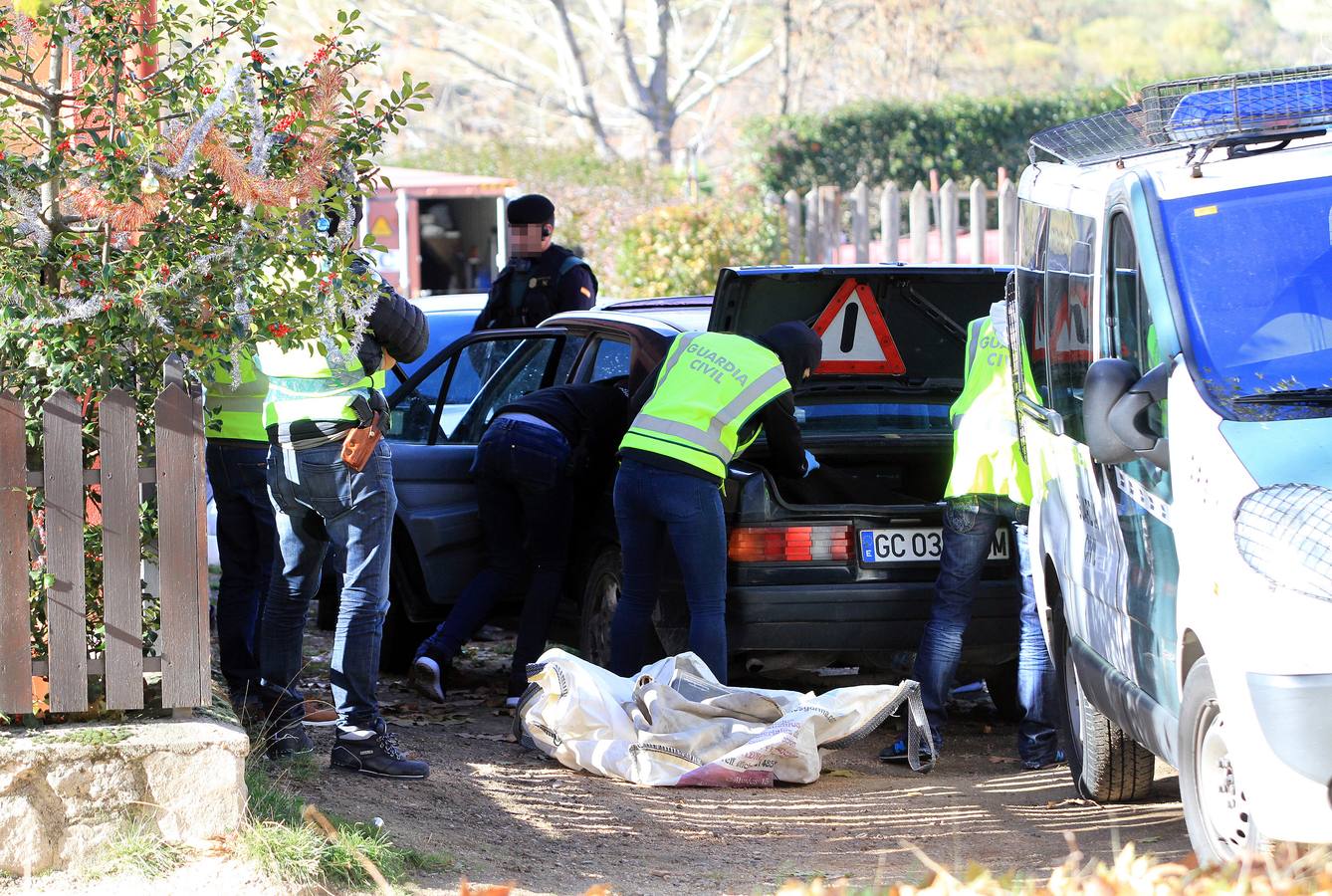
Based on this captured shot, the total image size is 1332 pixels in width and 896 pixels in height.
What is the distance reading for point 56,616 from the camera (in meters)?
4.45

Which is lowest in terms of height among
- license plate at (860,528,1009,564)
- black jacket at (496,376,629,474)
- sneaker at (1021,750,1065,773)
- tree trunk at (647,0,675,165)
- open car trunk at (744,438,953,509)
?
sneaker at (1021,750,1065,773)

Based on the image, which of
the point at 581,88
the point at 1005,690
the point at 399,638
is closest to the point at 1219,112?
the point at 1005,690

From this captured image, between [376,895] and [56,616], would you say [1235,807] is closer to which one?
[376,895]

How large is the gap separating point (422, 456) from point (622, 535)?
1.53m

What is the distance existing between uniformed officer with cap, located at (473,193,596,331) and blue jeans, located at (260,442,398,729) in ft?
12.6

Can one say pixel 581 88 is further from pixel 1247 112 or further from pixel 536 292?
pixel 1247 112

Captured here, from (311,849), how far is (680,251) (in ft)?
44.1

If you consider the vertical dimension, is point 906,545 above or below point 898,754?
above

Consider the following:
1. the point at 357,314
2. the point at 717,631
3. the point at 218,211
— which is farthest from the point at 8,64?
the point at 717,631

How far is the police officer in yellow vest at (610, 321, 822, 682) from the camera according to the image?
6.05 m

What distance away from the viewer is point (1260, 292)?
167 inches

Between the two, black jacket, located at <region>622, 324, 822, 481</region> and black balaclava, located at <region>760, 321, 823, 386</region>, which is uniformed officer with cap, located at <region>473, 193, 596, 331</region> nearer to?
black jacket, located at <region>622, 324, 822, 481</region>

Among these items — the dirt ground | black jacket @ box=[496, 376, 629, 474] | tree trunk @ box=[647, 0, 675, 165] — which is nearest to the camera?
the dirt ground

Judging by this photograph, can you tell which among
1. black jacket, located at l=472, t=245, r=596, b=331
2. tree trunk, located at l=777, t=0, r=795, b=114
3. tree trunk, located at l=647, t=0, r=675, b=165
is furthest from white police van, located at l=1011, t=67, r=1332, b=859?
tree trunk, located at l=647, t=0, r=675, b=165
